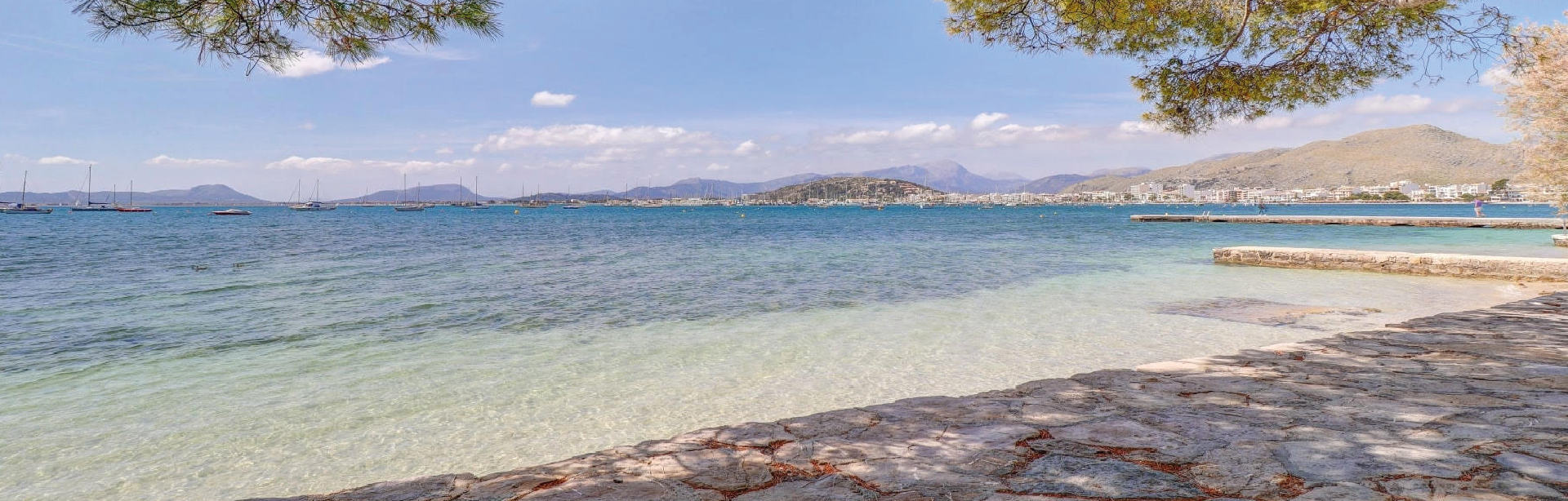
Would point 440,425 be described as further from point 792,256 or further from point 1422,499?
point 792,256

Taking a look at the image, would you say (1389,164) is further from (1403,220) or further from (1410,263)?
(1410,263)

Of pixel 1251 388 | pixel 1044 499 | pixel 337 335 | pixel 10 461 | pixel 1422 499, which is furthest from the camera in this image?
pixel 337 335

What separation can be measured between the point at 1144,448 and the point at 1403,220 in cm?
5881

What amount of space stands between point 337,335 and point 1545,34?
25.2 metres

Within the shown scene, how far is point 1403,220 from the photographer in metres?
46.8

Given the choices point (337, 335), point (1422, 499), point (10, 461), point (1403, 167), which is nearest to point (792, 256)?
point (337, 335)

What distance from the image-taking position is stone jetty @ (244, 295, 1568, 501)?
9.36 ft

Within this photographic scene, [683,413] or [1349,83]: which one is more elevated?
[1349,83]

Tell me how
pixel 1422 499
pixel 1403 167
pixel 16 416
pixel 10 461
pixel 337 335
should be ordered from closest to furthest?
pixel 1422 499 → pixel 10 461 → pixel 16 416 → pixel 337 335 → pixel 1403 167

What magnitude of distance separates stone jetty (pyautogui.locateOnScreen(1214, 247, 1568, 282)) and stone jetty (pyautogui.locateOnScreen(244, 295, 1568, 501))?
463 inches

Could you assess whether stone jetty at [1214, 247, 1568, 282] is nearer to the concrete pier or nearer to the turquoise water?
the turquoise water

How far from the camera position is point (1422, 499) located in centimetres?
257

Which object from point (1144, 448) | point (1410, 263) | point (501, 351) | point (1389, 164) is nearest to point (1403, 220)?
point (1410, 263)

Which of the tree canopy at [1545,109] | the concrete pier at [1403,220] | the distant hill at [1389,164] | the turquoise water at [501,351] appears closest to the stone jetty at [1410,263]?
the turquoise water at [501,351]
